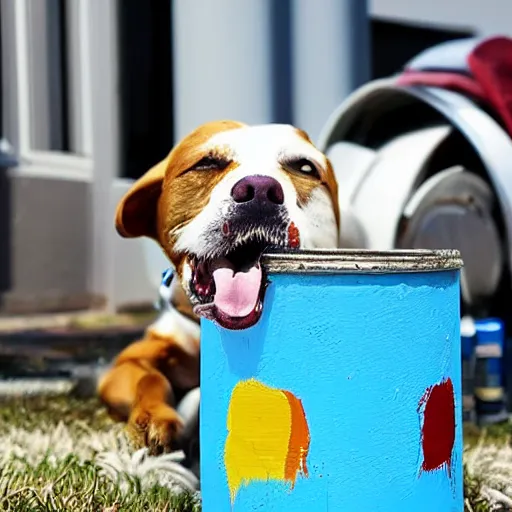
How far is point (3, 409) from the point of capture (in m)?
1.82

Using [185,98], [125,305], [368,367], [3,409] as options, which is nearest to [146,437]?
[368,367]

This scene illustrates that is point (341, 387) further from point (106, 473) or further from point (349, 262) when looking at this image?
point (106, 473)

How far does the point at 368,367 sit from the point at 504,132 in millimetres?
993

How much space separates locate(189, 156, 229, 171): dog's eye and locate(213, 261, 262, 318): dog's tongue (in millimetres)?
232

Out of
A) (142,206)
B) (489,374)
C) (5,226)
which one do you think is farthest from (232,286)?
(5,226)

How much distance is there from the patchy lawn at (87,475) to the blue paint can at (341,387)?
0.63 ft

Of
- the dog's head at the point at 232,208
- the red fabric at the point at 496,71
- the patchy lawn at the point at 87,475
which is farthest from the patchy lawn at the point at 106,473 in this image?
the red fabric at the point at 496,71

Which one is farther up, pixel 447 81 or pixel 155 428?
pixel 447 81

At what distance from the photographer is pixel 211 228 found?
1171mm

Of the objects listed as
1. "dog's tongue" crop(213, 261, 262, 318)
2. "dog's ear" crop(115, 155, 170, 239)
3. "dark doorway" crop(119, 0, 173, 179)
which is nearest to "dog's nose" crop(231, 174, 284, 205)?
"dog's tongue" crop(213, 261, 262, 318)

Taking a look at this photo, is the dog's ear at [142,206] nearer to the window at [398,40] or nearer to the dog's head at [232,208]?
the dog's head at [232,208]

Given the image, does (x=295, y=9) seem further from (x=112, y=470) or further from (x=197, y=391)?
(x=112, y=470)

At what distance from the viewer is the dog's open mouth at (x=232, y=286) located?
3.27 feet

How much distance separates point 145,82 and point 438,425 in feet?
10.7
